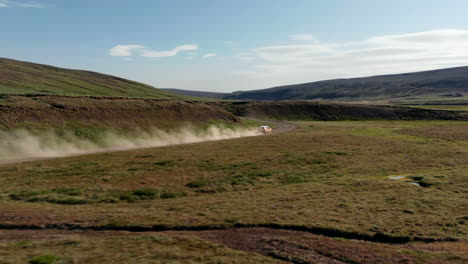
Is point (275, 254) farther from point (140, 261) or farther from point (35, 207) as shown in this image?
point (35, 207)

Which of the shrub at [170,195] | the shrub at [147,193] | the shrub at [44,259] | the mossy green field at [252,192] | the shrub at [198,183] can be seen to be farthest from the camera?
the shrub at [198,183]

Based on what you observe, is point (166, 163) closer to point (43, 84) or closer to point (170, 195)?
point (170, 195)

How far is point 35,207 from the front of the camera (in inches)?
808

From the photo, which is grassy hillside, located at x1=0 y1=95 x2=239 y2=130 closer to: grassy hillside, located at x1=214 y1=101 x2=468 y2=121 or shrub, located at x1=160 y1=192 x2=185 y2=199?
shrub, located at x1=160 y1=192 x2=185 y2=199

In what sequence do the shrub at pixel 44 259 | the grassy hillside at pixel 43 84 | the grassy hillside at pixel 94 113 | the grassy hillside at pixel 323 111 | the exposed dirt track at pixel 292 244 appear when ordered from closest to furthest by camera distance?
the shrub at pixel 44 259
the exposed dirt track at pixel 292 244
the grassy hillside at pixel 94 113
the grassy hillside at pixel 43 84
the grassy hillside at pixel 323 111

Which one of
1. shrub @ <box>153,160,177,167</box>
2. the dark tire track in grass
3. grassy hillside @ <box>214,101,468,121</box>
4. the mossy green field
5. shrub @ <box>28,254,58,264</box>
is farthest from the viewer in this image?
grassy hillside @ <box>214,101,468,121</box>

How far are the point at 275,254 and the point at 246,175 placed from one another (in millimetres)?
17397

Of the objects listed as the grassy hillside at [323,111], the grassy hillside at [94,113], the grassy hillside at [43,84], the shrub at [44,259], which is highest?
the grassy hillside at [43,84]

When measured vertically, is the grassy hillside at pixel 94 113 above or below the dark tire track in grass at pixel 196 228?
above

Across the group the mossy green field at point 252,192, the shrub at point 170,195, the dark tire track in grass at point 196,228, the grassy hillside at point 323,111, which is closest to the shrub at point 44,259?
the dark tire track in grass at point 196,228

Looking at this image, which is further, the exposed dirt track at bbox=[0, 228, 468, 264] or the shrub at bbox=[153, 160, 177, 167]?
the shrub at bbox=[153, 160, 177, 167]

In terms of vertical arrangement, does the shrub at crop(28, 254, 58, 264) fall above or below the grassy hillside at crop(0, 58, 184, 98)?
below

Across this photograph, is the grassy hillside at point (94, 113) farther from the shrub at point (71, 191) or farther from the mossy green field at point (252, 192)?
the shrub at point (71, 191)

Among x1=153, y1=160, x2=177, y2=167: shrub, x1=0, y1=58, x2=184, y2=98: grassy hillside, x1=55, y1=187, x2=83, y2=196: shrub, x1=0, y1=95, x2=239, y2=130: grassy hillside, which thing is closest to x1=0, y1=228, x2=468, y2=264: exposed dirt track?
x1=55, y1=187, x2=83, y2=196: shrub
